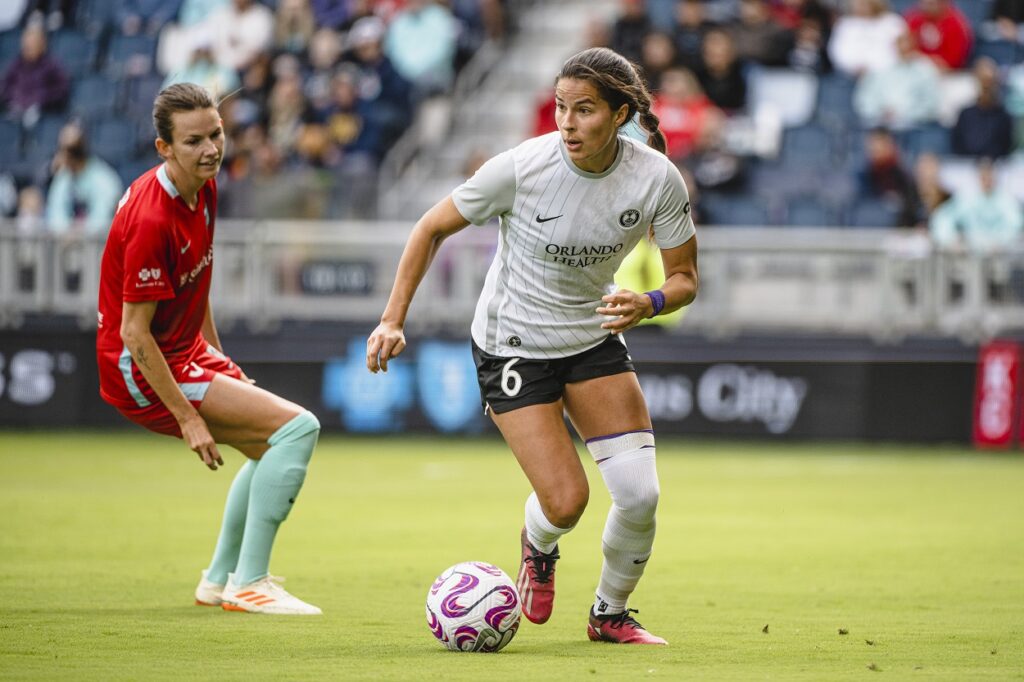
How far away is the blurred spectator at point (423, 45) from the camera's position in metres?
19.9

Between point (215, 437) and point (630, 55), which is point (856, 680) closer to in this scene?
point (215, 437)

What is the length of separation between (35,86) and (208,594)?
47.3ft

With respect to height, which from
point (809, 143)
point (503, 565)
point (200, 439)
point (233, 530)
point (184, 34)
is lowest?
point (503, 565)

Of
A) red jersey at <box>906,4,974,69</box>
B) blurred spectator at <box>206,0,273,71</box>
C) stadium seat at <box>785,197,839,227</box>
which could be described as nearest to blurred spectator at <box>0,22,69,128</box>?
blurred spectator at <box>206,0,273,71</box>

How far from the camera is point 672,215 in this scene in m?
6.40

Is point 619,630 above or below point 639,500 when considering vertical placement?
below

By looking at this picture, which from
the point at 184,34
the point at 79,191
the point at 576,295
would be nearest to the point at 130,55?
the point at 184,34

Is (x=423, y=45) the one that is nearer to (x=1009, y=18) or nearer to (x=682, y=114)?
(x=682, y=114)

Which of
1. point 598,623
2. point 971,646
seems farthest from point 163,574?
point 971,646

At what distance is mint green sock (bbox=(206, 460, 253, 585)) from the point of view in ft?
24.5

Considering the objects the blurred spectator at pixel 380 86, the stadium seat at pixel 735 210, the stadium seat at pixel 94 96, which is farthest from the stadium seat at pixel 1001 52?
the stadium seat at pixel 94 96

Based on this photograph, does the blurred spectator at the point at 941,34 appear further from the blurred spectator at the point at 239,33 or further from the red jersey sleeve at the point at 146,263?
the red jersey sleeve at the point at 146,263

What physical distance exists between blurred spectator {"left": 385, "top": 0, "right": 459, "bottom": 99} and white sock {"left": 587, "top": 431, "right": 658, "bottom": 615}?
45.8 feet

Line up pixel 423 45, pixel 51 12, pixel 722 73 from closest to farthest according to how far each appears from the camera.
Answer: pixel 722 73 → pixel 423 45 → pixel 51 12
